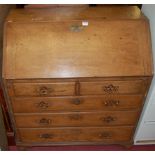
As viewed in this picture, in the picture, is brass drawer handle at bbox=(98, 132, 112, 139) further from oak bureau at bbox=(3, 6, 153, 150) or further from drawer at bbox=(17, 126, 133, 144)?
oak bureau at bbox=(3, 6, 153, 150)

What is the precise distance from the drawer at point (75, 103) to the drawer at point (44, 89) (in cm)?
5

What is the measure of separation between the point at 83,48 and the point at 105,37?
0.16 meters

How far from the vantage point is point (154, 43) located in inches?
59.2

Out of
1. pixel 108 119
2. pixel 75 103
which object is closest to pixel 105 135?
pixel 108 119

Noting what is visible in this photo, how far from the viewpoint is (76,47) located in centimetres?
149

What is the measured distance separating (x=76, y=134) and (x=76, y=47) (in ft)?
2.50

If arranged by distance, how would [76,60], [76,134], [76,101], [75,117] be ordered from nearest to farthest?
1. [76,60]
2. [76,101]
3. [75,117]
4. [76,134]

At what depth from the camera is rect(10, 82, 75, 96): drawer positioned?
1.51 metres

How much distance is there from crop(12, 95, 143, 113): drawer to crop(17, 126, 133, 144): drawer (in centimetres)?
24

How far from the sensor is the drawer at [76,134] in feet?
6.11

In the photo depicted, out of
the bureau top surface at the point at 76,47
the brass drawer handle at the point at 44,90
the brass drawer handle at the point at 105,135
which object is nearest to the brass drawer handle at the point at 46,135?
the brass drawer handle at the point at 105,135

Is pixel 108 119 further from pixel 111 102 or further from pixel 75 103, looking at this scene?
pixel 75 103

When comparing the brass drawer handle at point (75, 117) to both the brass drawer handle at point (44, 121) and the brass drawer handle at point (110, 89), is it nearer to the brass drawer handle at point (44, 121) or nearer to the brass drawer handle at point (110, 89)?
the brass drawer handle at point (44, 121)

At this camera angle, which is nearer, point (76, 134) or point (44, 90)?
point (44, 90)
